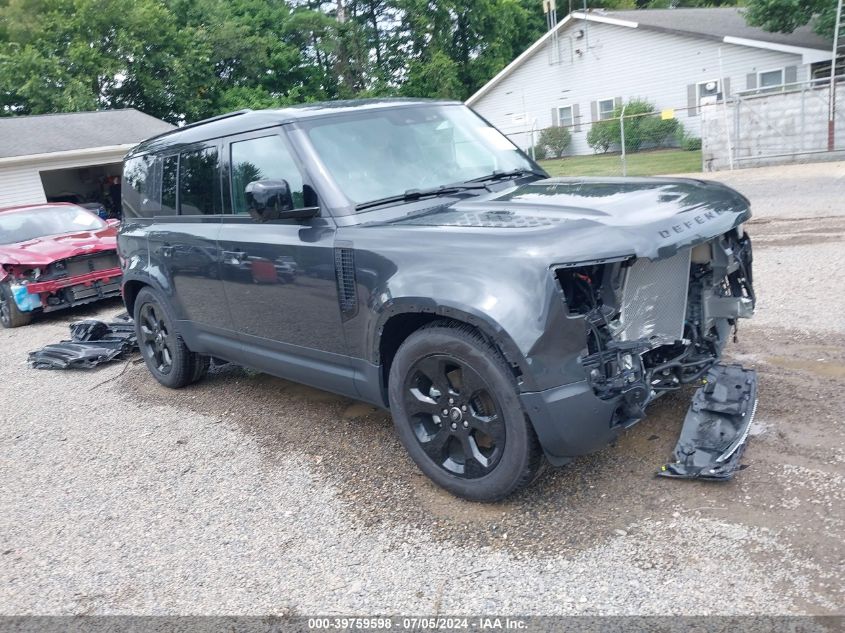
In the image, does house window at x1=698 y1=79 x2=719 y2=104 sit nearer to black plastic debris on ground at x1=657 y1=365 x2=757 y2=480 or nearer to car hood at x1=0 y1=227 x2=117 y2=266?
car hood at x1=0 y1=227 x2=117 y2=266

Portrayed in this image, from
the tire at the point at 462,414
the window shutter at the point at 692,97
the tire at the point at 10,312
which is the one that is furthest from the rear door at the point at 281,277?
the window shutter at the point at 692,97

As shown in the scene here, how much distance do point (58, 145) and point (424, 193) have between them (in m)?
20.9

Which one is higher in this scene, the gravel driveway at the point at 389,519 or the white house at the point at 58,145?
the white house at the point at 58,145

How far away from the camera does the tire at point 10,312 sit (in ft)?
32.1

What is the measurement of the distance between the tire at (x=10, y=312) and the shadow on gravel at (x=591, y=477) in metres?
6.18

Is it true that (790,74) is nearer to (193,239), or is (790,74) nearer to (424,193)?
(424,193)

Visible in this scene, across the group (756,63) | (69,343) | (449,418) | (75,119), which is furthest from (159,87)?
(449,418)

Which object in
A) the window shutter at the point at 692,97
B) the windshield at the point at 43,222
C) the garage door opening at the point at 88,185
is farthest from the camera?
the window shutter at the point at 692,97

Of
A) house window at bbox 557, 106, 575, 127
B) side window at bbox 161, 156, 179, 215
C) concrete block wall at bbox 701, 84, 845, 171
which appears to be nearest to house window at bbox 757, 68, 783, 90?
concrete block wall at bbox 701, 84, 845, 171

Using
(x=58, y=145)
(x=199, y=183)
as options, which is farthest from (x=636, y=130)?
(x=199, y=183)

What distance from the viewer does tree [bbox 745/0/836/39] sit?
20.9 metres

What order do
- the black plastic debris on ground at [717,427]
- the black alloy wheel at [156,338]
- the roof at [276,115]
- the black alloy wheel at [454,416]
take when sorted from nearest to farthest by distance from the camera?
1. the black alloy wheel at [454,416]
2. the black plastic debris on ground at [717,427]
3. the roof at [276,115]
4. the black alloy wheel at [156,338]

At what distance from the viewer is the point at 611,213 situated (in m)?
3.37

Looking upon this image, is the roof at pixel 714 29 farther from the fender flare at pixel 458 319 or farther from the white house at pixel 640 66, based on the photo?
the fender flare at pixel 458 319
